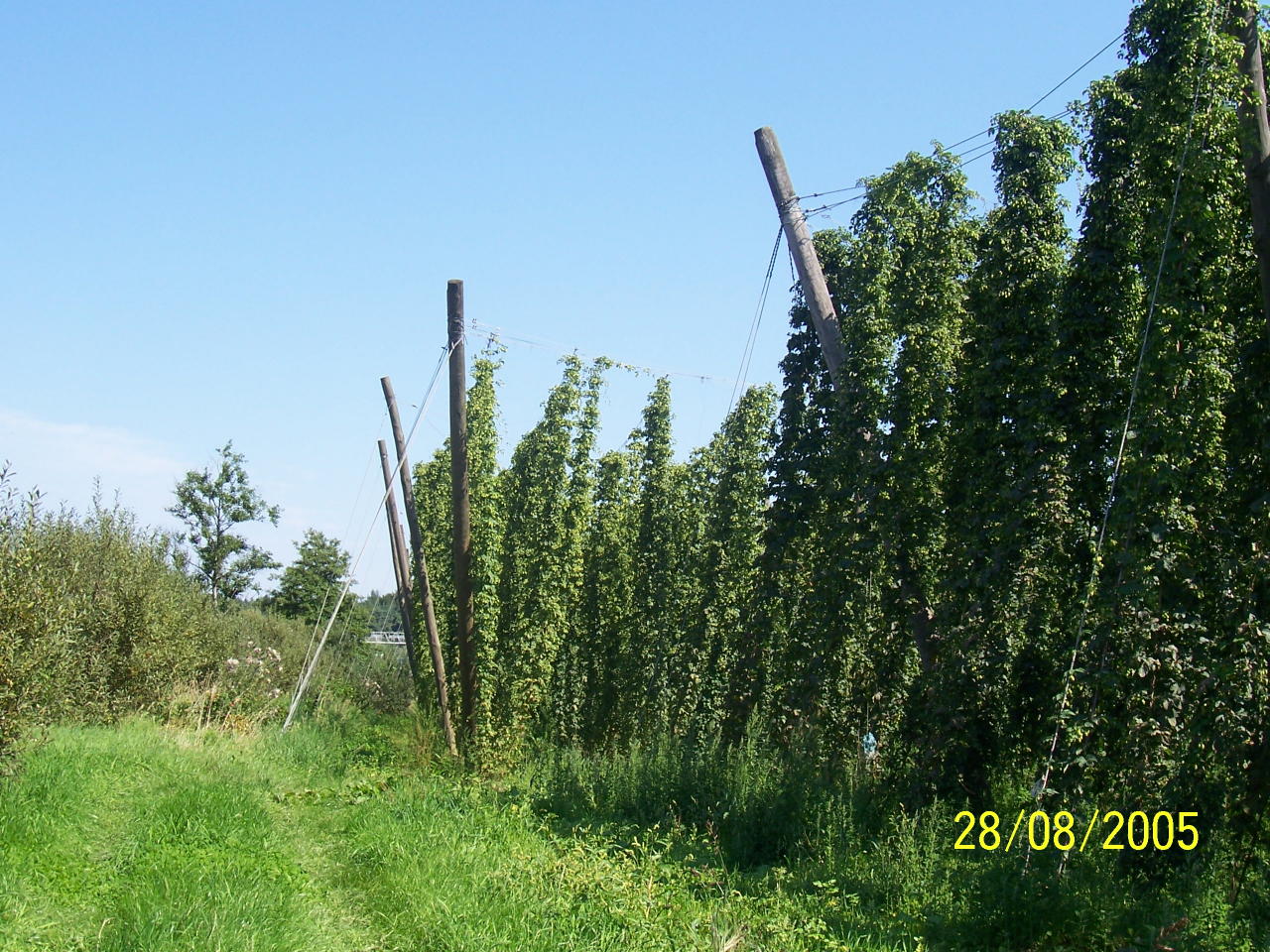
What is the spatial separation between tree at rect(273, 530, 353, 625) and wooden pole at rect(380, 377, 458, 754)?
24.5 m

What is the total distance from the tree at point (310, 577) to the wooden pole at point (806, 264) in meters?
35.1

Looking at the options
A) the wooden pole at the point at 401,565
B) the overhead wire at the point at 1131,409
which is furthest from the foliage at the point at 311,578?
the overhead wire at the point at 1131,409

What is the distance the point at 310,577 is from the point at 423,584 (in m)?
28.4

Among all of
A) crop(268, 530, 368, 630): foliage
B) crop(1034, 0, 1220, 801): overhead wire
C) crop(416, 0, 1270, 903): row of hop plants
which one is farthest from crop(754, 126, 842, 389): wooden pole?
crop(268, 530, 368, 630): foliage

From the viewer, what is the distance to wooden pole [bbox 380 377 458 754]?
1498 cm

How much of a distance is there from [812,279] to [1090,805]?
4.89m

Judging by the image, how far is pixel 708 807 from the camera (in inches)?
376

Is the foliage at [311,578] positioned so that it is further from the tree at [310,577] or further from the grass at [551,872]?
the grass at [551,872]

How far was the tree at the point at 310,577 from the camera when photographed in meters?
42.8

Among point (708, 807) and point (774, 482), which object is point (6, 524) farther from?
point (774, 482)

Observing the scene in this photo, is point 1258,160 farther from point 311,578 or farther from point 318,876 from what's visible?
point 311,578

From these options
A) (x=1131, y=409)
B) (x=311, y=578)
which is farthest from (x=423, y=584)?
(x=311, y=578)

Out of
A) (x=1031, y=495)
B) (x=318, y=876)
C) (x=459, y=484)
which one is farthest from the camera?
(x=459, y=484)

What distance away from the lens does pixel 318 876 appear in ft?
25.5
